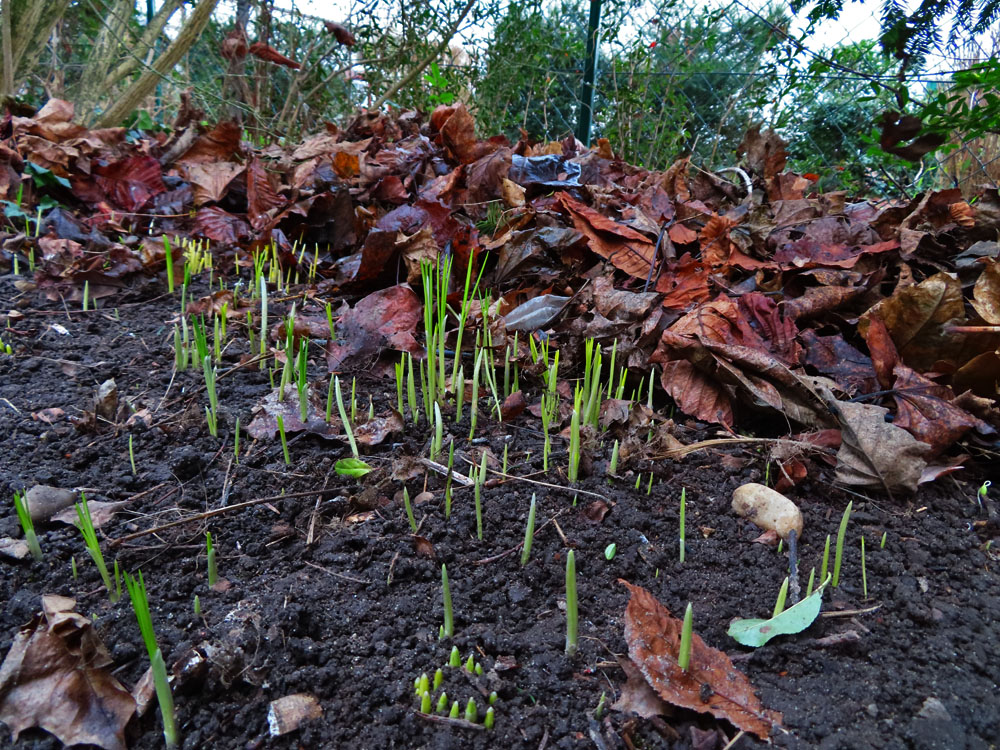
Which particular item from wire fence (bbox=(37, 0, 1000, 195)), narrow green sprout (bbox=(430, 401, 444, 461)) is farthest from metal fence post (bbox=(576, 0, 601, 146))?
narrow green sprout (bbox=(430, 401, 444, 461))

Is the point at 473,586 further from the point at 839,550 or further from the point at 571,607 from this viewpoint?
the point at 839,550

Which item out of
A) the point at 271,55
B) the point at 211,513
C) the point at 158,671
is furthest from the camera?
the point at 271,55

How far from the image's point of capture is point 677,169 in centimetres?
268

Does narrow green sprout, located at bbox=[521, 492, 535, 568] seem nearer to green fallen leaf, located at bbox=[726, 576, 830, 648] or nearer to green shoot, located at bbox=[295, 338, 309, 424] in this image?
green fallen leaf, located at bbox=[726, 576, 830, 648]

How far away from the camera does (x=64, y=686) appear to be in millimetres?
904

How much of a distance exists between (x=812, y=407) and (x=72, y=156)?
325 cm

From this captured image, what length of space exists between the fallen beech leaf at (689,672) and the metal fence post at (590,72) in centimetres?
464

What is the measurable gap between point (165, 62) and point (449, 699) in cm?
432

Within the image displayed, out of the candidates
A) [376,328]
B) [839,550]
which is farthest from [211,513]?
[839,550]

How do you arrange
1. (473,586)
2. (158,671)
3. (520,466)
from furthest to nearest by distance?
(520,466), (473,586), (158,671)

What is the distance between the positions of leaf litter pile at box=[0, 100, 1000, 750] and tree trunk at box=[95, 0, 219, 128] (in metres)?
1.73

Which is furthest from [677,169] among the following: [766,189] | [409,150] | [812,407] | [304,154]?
[304,154]

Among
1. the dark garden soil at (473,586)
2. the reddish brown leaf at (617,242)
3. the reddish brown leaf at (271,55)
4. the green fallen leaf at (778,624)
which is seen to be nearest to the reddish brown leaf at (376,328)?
the dark garden soil at (473,586)

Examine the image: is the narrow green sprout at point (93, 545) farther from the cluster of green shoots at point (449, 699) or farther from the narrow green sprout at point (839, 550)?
the narrow green sprout at point (839, 550)
